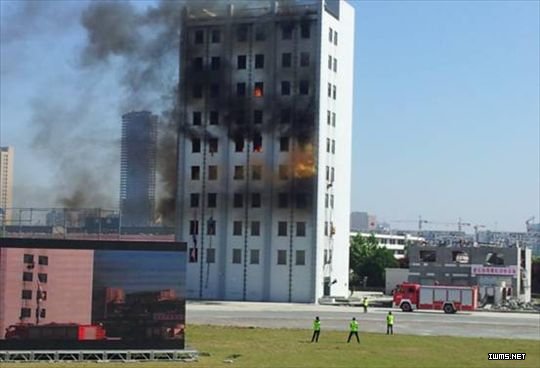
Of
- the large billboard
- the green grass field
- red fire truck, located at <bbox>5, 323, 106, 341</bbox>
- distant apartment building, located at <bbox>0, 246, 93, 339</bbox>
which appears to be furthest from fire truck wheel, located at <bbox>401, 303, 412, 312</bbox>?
distant apartment building, located at <bbox>0, 246, 93, 339</bbox>

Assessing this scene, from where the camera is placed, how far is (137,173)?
344ft

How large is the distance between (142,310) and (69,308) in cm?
324

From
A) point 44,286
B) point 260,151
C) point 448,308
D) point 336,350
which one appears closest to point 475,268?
point 448,308

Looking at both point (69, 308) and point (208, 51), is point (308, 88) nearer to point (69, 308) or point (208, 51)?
point (208, 51)

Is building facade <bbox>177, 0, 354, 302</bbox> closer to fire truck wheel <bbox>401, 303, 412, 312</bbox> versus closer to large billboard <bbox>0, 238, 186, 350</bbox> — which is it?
fire truck wheel <bbox>401, 303, 412, 312</bbox>

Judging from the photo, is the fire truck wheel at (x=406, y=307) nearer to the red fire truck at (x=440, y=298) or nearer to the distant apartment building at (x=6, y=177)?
the red fire truck at (x=440, y=298)

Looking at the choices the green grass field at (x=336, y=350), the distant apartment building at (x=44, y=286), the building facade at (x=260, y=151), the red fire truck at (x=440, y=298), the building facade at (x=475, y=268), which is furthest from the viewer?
the building facade at (x=260, y=151)

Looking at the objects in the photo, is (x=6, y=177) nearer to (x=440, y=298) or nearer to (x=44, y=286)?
(x=440, y=298)

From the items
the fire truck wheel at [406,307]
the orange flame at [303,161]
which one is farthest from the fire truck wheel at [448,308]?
the orange flame at [303,161]

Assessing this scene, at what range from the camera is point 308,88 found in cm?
9731

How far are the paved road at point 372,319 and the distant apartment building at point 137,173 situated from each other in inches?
786

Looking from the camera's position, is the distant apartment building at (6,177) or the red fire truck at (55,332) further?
the distant apartment building at (6,177)

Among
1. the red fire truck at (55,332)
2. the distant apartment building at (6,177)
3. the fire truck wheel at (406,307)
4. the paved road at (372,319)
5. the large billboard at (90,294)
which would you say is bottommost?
the paved road at (372,319)

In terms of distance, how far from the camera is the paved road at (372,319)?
58.5 m
